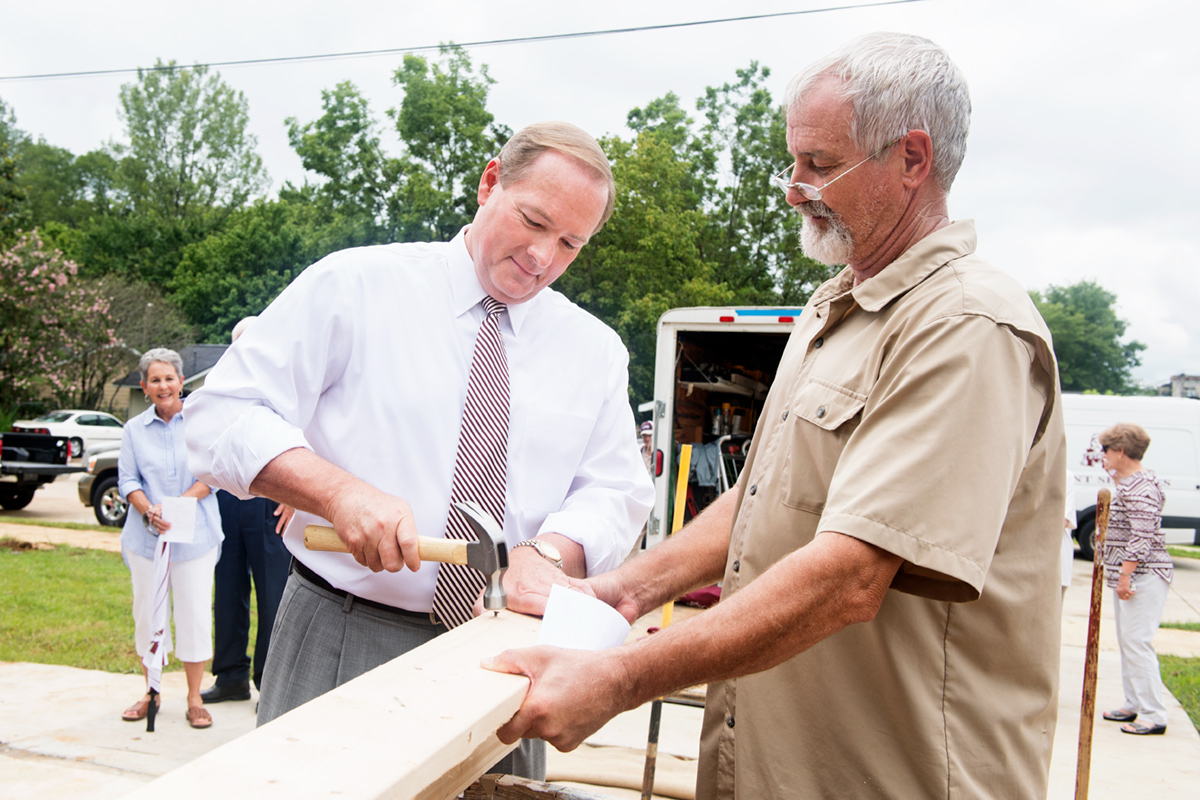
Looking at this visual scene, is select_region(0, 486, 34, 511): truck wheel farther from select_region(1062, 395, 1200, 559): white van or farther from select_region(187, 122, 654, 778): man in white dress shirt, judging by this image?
select_region(1062, 395, 1200, 559): white van

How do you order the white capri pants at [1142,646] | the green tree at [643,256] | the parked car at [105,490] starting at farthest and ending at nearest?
the green tree at [643,256] < the parked car at [105,490] < the white capri pants at [1142,646]

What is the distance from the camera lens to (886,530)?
48.2 inches

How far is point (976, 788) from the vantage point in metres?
1.33

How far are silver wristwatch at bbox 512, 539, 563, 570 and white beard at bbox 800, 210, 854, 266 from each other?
2.65ft

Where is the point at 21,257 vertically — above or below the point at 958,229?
above

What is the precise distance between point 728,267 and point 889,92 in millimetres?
25753

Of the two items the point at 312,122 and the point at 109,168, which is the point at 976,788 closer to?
the point at 312,122

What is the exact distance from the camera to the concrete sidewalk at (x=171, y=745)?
4.01m

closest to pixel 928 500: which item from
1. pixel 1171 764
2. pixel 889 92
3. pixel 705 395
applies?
pixel 889 92

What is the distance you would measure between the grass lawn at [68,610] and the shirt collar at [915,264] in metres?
5.96

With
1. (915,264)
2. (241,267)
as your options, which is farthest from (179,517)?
(241,267)

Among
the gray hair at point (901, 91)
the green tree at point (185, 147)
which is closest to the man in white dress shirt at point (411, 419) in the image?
the gray hair at point (901, 91)

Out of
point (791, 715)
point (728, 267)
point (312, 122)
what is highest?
point (312, 122)

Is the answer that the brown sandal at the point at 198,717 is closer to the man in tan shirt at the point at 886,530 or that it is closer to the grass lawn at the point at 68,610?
the grass lawn at the point at 68,610
